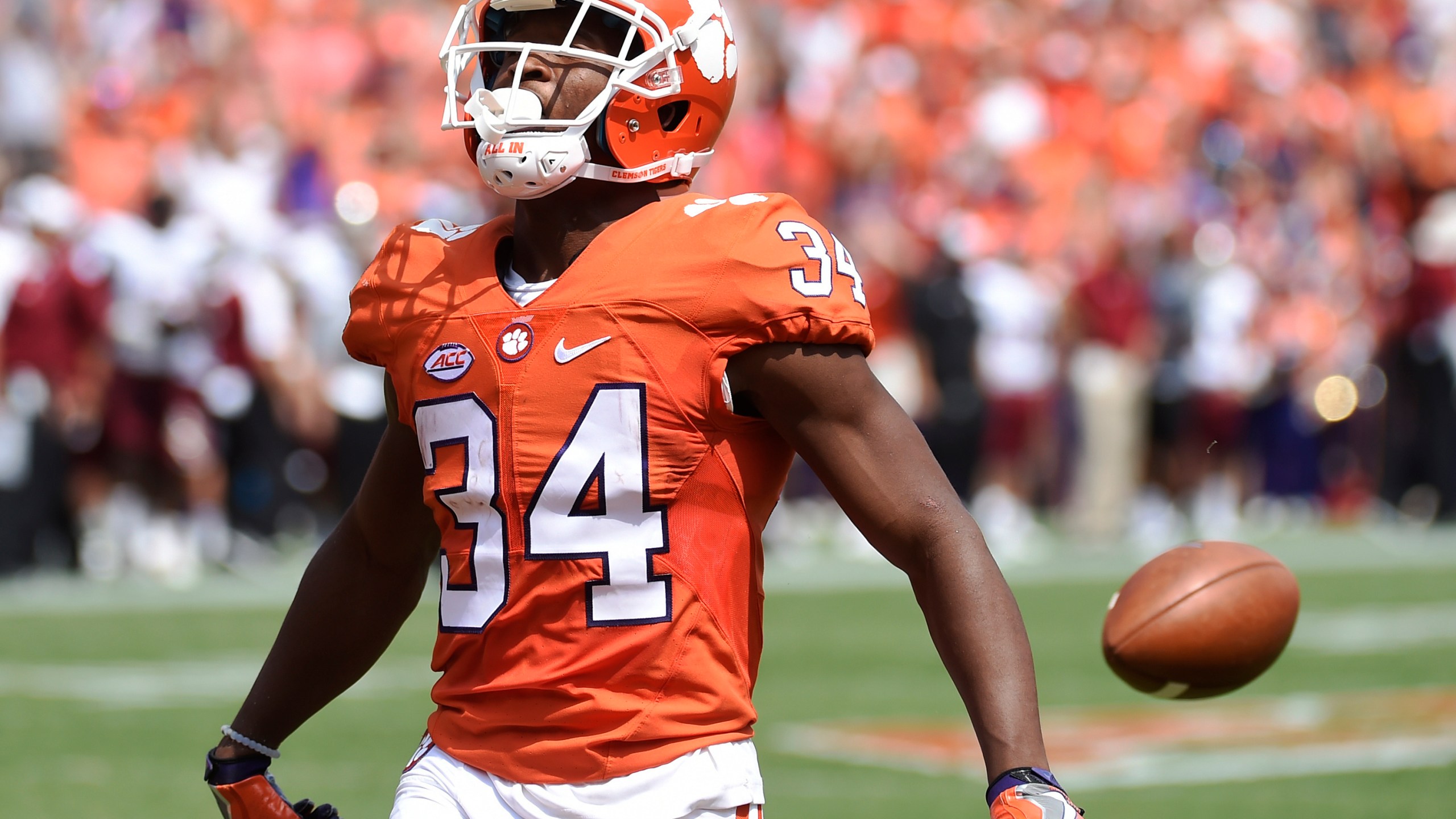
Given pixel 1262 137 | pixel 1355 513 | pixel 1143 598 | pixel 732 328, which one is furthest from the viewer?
pixel 1262 137

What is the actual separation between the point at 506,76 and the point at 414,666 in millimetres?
5711

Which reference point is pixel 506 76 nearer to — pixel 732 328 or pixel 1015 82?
pixel 732 328

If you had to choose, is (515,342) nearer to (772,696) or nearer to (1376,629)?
(772,696)

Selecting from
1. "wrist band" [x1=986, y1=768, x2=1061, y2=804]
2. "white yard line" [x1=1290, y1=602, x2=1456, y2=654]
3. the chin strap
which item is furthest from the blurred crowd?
"wrist band" [x1=986, y1=768, x2=1061, y2=804]

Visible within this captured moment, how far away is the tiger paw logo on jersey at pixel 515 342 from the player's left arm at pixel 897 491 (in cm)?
25

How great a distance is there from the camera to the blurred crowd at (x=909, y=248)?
10586 mm

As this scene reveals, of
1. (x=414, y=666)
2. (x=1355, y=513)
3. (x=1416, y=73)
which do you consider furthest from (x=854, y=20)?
(x=414, y=666)

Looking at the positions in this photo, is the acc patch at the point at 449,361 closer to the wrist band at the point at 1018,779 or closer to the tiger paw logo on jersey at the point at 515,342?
the tiger paw logo on jersey at the point at 515,342

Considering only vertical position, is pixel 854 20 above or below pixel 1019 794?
above

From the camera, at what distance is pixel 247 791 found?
2.85 m

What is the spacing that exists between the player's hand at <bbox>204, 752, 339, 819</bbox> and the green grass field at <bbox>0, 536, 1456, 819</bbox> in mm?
2671

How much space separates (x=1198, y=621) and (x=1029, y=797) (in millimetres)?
1005

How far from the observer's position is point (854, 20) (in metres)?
16.2

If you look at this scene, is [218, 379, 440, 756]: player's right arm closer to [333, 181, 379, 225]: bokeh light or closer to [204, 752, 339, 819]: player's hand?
[204, 752, 339, 819]: player's hand
